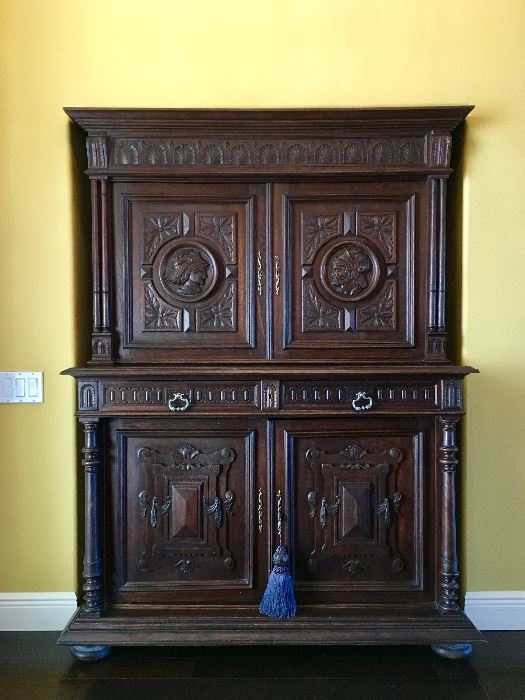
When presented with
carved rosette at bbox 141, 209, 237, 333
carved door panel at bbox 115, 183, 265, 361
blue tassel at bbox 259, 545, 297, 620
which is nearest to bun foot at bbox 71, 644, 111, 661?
blue tassel at bbox 259, 545, 297, 620

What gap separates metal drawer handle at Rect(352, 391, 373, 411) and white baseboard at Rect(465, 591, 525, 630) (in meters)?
0.92

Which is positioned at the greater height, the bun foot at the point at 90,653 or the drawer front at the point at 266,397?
the drawer front at the point at 266,397

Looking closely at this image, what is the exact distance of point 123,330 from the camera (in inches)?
87.4

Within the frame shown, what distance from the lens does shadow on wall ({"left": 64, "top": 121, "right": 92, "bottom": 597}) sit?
225 centimetres

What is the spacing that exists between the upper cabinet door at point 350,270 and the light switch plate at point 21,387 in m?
0.96

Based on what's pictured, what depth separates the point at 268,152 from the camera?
2.17m

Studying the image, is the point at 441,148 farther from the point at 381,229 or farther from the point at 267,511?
the point at 267,511

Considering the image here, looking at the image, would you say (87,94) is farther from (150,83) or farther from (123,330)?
(123,330)

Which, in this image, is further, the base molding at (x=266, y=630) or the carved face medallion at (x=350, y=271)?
the carved face medallion at (x=350, y=271)

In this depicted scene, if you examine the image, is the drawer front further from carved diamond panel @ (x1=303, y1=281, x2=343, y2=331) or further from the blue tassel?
the blue tassel

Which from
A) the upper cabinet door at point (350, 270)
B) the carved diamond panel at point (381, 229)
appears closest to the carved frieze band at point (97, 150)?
the upper cabinet door at point (350, 270)

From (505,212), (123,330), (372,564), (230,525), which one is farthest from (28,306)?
(505,212)

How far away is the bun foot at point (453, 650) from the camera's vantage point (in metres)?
2.05

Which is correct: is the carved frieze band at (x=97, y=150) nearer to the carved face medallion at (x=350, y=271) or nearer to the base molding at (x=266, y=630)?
the carved face medallion at (x=350, y=271)
